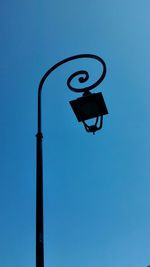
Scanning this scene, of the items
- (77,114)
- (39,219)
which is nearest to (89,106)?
(77,114)

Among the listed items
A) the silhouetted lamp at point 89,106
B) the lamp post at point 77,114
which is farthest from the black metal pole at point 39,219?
the silhouetted lamp at point 89,106

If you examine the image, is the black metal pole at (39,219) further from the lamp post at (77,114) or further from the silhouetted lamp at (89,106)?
the silhouetted lamp at (89,106)

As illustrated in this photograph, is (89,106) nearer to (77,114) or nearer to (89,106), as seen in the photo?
(89,106)

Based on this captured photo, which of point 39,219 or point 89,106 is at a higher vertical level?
point 89,106

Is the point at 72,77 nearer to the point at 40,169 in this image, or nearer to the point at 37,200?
the point at 40,169

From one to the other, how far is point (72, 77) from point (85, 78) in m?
0.29

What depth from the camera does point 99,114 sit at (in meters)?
5.95

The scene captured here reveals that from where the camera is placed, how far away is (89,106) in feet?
19.0

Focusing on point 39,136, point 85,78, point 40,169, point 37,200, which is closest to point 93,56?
point 85,78

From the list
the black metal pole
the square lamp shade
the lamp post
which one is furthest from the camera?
the square lamp shade

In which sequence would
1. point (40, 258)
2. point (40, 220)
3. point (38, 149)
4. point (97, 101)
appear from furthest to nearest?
point (97, 101) → point (38, 149) → point (40, 220) → point (40, 258)

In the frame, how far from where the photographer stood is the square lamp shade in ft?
18.6

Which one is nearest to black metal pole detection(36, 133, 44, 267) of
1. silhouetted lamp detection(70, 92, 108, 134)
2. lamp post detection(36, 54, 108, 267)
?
lamp post detection(36, 54, 108, 267)

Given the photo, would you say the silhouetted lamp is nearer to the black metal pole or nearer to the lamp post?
the lamp post
